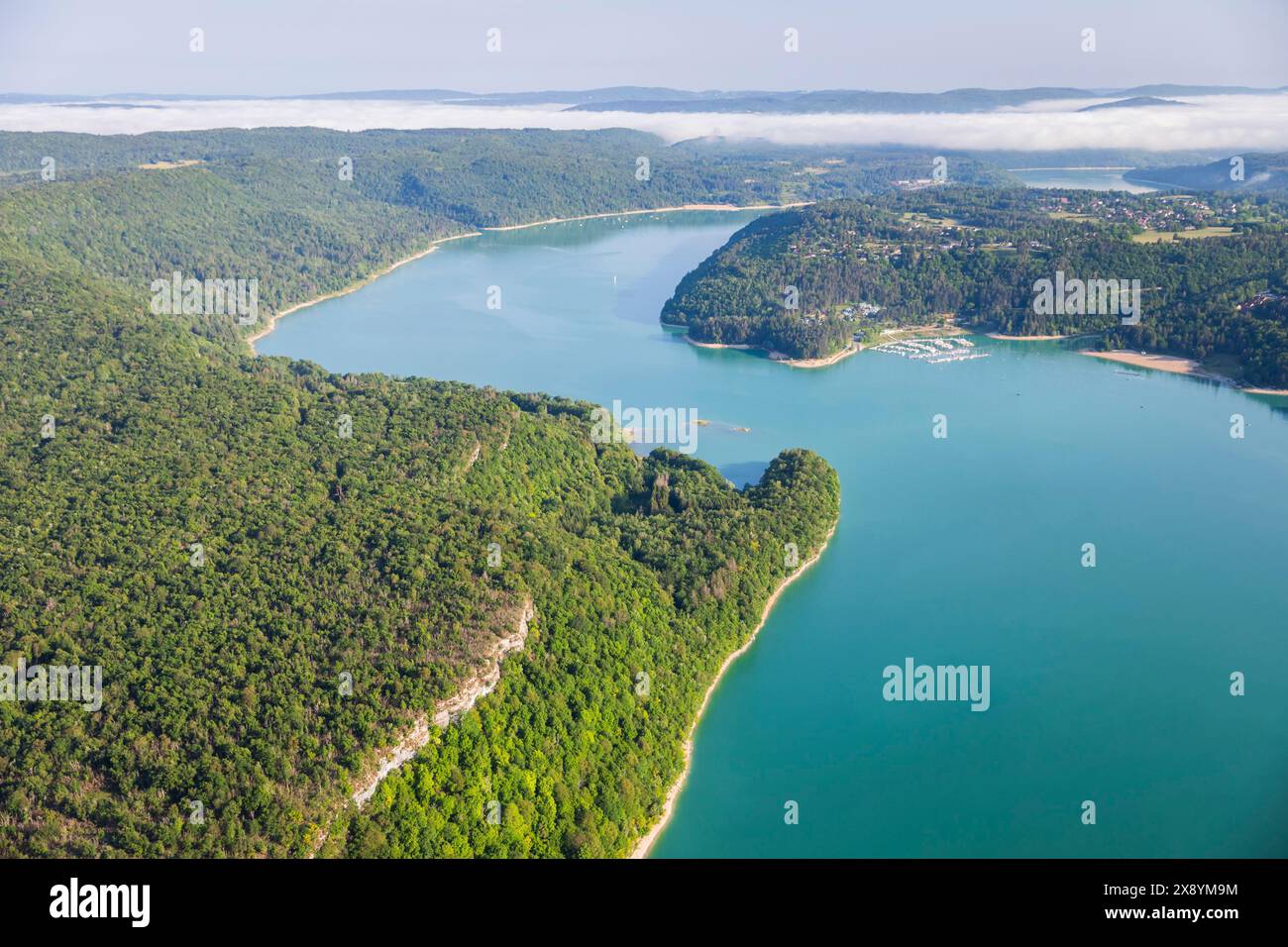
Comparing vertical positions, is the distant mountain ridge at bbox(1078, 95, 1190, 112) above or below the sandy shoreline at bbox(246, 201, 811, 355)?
above

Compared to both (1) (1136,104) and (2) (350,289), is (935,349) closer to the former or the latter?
(2) (350,289)

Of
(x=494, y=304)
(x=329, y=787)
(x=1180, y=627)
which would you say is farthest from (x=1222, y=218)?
(x=329, y=787)

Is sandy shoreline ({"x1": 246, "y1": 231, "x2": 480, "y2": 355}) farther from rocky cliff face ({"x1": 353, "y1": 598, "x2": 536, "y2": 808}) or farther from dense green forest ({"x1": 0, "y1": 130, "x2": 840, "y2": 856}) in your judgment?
rocky cliff face ({"x1": 353, "y1": 598, "x2": 536, "y2": 808})

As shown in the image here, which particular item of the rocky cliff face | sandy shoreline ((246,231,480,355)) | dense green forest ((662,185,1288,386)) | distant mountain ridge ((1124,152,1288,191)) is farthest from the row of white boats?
distant mountain ridge ((1124,152,1288,191))

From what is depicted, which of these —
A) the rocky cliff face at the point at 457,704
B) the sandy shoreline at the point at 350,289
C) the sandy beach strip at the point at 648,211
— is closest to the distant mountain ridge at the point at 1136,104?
the sandy beach strip at the point at 648,211

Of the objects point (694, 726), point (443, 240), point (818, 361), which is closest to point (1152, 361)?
point (818, 361)
